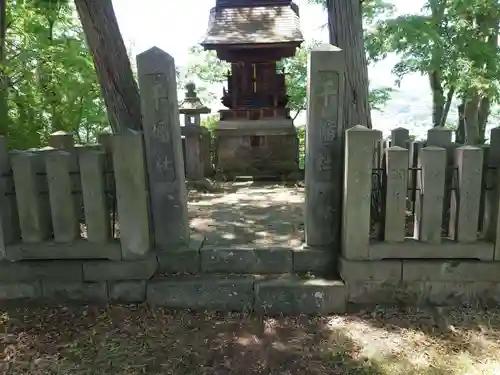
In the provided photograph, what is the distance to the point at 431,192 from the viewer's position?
11.3 ft

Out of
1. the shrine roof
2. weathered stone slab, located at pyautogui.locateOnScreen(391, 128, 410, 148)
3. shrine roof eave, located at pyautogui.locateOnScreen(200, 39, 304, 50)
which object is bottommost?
weathered stone slab, located at pyautogui.locateOnScreen(391, 128, 410, 148)

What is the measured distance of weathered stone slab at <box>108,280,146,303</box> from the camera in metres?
3.69

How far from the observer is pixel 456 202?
351 centimetres

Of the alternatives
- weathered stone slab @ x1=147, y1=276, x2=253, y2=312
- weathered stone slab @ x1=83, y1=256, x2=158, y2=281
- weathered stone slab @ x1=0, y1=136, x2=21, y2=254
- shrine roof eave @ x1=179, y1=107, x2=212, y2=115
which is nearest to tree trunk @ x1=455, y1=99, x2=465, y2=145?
shrine roof eave @ x1=179, y1=107, x2=212, y2=115

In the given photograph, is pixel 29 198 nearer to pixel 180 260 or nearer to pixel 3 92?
pixel 180 260

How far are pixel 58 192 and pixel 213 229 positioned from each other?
1.64 metres

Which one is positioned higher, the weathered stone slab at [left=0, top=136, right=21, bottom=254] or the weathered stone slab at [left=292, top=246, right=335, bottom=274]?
the weathered stone slab at [left=0, top=136, right=21, bottom=254]

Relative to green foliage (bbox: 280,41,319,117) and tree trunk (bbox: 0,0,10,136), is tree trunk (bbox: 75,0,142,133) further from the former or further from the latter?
green foliage (bbox: 280,41,319,117)

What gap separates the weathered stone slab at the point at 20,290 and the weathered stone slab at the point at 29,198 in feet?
1.32

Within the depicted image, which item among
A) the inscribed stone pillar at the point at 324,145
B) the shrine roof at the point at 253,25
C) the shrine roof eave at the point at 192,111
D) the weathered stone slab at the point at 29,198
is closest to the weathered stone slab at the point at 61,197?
the weathered stone slab at the point at 29,198

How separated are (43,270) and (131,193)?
3.43 ft

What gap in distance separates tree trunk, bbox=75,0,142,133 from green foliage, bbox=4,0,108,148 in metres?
1.08

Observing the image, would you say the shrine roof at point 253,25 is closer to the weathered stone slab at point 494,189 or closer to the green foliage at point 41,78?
the green foliage at point 41,78

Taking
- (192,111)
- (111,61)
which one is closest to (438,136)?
(111,61)
